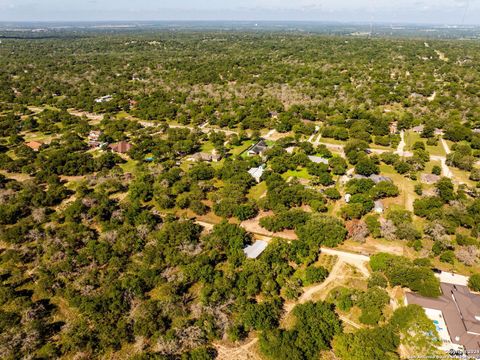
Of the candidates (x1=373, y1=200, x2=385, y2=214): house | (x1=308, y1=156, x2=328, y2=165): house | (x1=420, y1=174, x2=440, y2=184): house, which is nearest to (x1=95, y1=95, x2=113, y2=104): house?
(x1=308, y1=156, x2=328, y2=165): house

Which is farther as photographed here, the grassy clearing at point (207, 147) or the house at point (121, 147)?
the grassy clearing at point (207, 147)

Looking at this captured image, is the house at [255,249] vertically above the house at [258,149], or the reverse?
the house at [258,149]

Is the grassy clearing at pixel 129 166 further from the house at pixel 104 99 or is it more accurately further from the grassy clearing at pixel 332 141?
the house at pixel 104 99

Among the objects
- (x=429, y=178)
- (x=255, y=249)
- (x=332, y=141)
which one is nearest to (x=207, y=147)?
(x=332, y=141)

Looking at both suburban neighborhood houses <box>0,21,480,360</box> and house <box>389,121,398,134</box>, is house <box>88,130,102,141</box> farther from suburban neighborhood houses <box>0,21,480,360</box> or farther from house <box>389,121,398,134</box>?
house <box>389,121,398,134</box>

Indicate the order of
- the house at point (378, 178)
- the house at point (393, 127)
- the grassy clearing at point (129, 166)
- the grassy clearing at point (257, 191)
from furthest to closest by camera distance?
1. the house at point (393, 127)
2. the grassy clearing at point (129, 166)
3. the house at point (378, 178)
4. the grassy clearing at point (257, 191)

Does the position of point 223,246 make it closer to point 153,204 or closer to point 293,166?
point 153,204

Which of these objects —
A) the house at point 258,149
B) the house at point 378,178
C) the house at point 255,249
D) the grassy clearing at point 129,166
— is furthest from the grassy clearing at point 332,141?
the grassy clearing at point 129,166

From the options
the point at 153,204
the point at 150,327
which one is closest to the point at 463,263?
the point at 150,327
